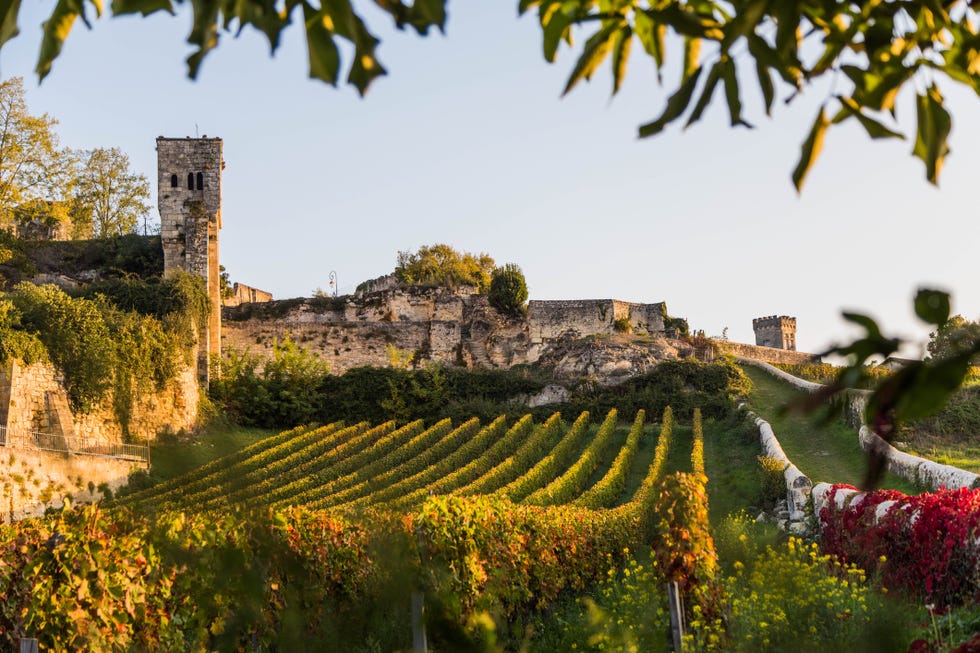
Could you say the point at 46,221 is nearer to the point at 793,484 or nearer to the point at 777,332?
the point at 793,484

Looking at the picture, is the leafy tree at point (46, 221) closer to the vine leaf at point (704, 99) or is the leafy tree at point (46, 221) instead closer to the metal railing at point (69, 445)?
the metal railing at point (69, 445)

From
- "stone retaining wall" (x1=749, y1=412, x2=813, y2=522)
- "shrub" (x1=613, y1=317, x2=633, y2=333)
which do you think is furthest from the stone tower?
"stone retaining wall" (x1=749, y1=412, x2=813, y2=522)

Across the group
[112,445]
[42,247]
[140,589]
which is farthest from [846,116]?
[42,247]

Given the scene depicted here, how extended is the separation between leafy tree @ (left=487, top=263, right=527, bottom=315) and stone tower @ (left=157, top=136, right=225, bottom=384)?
10.1 m

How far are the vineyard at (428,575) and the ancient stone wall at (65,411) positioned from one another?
577 centimetres

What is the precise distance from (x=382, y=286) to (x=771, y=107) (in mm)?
38113

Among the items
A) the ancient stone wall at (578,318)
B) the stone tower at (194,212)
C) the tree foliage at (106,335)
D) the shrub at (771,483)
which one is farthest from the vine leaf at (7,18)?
the ancient stone wall at (578,318)

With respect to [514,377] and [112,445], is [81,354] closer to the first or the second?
[112,445]

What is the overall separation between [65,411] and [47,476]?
226 centimetres

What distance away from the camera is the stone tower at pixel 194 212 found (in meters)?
29.0

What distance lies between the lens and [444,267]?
44625 mm

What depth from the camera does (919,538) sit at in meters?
8.95

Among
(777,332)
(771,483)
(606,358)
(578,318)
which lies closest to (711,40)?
(771,483)

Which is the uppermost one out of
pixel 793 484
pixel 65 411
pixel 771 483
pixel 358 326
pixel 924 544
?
pixel 358 326
